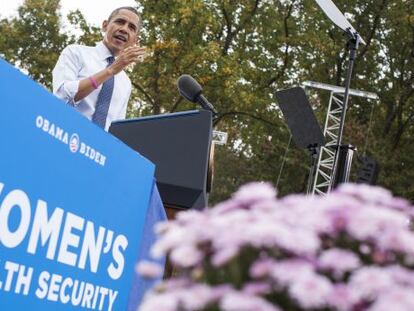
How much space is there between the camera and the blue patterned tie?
8.03 feet

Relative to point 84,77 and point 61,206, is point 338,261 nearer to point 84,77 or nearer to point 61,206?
point 61,206

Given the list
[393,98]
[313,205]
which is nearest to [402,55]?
[393,98]

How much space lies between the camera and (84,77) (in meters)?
2.46

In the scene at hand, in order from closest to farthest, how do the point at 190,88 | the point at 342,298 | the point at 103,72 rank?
the point at 342,298 → the point at 103,72 → the point at 190,88

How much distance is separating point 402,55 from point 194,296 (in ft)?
67.6

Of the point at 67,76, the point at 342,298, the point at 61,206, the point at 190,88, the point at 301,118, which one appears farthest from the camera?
the point at 301,118

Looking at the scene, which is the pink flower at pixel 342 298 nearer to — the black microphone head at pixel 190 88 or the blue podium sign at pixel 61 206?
the blue podium sign at pixel 61 206

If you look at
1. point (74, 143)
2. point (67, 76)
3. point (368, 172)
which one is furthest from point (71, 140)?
point (368, 172)

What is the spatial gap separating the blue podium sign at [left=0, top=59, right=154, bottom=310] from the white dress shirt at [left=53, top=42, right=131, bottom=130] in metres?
0.41

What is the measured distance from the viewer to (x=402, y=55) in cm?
2025

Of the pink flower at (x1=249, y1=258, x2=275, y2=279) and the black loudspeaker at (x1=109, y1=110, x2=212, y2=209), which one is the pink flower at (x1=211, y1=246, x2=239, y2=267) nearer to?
the pink flower at (x1=249, y1=258, x2=275, y2=279)

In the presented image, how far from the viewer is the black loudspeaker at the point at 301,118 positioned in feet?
23.6

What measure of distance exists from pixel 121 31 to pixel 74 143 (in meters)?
1.08

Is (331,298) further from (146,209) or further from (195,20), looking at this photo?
(195,20)
